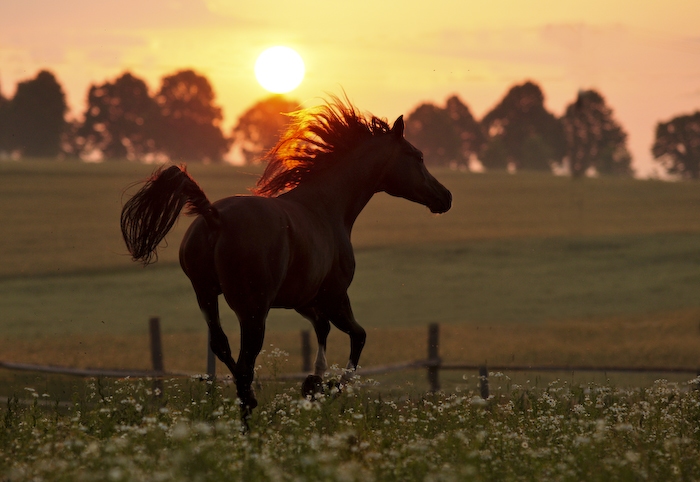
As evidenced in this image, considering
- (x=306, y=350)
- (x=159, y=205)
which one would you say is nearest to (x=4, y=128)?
(x=306, y=350)

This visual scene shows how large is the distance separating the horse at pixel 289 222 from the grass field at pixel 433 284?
36.6 ft

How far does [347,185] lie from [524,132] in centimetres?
8396

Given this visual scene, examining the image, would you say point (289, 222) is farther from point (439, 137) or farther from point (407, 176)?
point (439, 137)

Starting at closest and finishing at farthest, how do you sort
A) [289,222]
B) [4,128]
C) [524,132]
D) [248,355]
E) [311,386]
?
[248,355]
[289,222]
[311,386]
[4,128]
[524,132]

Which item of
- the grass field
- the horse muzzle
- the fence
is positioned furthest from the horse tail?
the grass field

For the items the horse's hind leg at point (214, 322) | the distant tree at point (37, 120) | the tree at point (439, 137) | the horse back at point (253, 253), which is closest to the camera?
the horse back at point (253, 253)

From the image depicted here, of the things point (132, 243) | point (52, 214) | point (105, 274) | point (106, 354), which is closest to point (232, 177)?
point (52, 214)

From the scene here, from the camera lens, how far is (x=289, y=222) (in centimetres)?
680

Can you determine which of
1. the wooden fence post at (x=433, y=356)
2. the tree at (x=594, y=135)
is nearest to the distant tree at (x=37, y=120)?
the tree at (x=594, y=135)

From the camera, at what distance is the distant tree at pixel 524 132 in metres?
86.3

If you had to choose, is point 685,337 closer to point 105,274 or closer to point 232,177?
point 105,274

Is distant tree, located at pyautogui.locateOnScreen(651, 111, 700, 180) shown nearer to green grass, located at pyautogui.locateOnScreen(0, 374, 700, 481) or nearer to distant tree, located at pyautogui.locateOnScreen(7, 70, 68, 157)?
distant tree, located at pyautogui.locateOnScreen(7, 70, 68, 157)

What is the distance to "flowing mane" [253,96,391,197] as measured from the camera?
307 inches

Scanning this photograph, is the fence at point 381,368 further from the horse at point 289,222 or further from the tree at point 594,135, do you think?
the tree at point 594,135
